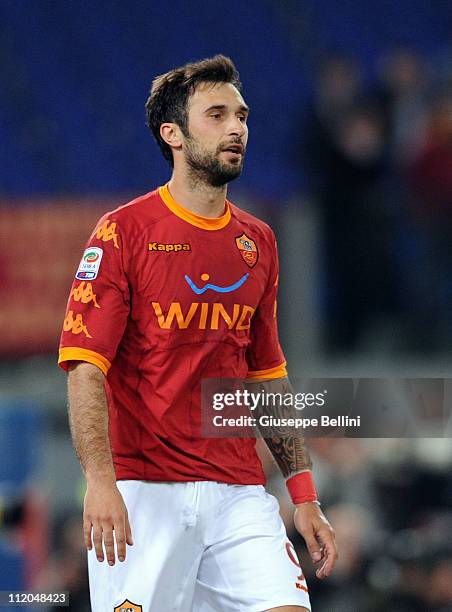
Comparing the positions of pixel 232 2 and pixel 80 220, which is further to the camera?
pixel 232 2

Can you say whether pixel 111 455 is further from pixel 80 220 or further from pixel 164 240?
pixel 80 220

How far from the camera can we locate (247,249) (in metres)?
3.38

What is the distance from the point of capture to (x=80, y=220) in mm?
8039

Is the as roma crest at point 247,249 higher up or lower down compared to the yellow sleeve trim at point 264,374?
higher up

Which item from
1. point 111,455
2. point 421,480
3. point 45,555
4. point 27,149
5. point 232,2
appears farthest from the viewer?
point 232,2

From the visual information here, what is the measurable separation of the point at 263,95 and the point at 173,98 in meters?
6.35

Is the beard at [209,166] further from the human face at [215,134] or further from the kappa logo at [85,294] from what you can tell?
the kappa logo at [85,294]

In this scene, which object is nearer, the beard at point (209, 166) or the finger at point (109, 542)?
the finger at point (109, 542)

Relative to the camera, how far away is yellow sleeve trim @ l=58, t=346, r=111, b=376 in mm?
3014

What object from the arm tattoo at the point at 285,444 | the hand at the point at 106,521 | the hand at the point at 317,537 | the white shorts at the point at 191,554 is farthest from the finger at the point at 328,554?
the hand at the point at 106,521

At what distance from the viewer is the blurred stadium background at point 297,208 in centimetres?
550

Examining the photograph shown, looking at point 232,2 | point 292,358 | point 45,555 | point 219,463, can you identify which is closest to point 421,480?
point 292,358

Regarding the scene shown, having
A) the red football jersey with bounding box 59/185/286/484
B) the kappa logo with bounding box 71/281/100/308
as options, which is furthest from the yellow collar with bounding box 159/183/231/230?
the kappa logo with bounding box 71/281/100/308

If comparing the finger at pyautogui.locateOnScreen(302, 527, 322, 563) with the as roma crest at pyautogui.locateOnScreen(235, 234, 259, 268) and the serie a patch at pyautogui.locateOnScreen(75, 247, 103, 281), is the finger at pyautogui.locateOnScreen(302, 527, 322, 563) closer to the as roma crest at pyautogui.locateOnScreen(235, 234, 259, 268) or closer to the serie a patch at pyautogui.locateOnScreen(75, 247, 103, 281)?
the as roma crest at pyautogui.locateOnScreen(235, 234, 259, 268)
